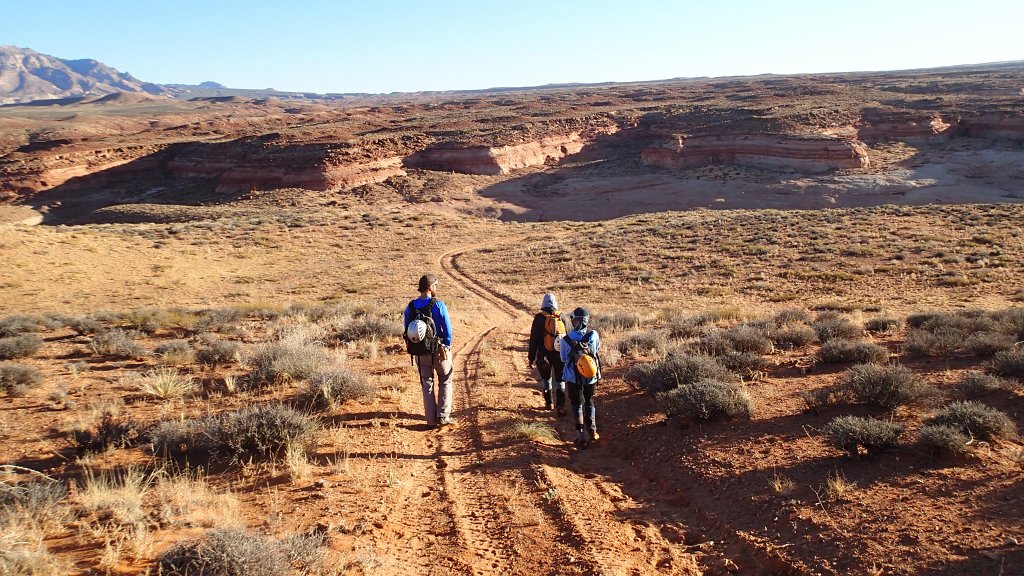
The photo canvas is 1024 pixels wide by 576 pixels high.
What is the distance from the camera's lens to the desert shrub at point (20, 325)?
34.7 ft

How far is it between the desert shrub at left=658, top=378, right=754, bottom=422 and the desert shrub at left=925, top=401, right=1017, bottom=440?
179cm

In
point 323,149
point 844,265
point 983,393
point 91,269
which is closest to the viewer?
point 983,393

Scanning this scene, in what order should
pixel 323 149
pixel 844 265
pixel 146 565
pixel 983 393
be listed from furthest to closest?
pixel 323 149, pixel 844 265, pixel 983 393, pixel 146 565

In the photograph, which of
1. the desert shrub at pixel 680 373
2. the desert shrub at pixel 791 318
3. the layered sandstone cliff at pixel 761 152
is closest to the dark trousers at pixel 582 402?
the desert shrub at pixel 680 373

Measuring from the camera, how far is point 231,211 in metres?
38.3

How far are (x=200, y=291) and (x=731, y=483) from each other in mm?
18562

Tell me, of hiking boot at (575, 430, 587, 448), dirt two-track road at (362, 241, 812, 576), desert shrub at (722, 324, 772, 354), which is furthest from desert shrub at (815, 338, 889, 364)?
hiking boot at (575, 430, 587, 448)

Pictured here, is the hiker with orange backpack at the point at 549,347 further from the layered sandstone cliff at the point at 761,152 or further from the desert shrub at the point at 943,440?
the layered sandstone cliff at the point at 761,152

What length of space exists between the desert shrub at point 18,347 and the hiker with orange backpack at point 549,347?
27.2 feet

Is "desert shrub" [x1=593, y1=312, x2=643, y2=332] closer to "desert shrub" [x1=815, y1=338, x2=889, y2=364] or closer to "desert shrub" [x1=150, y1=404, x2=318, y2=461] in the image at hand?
"desert shrub" [x1=815, y1=338, x2=889, y2=364]

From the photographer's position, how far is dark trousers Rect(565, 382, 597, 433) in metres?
6.48

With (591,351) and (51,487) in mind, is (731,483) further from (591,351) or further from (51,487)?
(51,487)

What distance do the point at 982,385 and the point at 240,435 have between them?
26.0 feet

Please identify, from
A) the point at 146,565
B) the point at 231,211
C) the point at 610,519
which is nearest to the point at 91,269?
the point at 231,211
